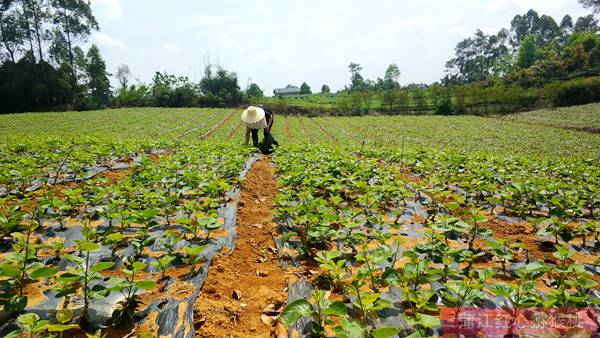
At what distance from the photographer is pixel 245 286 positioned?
2688mm

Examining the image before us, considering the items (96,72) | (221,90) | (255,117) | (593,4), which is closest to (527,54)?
(593,4)

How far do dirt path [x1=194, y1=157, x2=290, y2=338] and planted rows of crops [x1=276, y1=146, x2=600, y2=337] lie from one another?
30cm

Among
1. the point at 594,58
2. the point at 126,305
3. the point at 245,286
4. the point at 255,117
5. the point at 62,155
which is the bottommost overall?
the point at 245,286

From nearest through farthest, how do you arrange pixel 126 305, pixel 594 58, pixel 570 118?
1. pixel 126 305
2. pixel 570 118
3. pixel 594 58

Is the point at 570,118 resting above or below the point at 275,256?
above

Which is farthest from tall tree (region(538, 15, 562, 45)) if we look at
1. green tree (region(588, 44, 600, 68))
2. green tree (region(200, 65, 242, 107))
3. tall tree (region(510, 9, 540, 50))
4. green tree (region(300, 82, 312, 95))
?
green tree (region(200, 65, 242, 107))

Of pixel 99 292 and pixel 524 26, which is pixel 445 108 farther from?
pixel 524 26

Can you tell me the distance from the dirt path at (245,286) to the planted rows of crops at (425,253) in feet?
0.99

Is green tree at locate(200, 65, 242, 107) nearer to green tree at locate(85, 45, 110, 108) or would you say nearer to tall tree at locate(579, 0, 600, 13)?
green tree at locate(85, 45, 110, 108)

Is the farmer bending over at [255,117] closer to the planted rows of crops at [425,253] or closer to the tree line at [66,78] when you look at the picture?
the planted rows of crops at [425,253]

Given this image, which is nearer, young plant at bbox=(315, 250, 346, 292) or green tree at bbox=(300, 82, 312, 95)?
young plant at bbox=(315, 250, 346, 292)

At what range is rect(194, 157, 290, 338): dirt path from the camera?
2.13 metres

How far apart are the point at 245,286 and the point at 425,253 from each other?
1.71 meters

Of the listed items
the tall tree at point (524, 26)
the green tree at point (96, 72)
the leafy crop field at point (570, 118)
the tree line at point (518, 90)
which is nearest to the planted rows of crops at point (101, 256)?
the leafy crop field at point (570, 118)
